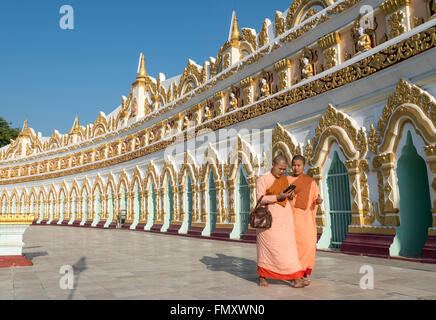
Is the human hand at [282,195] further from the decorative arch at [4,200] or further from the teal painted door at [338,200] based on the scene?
the decorative arch at [4,200]

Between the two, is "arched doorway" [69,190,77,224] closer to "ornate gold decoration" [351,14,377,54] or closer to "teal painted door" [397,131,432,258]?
"ornate gold decoration" [351,14,377,54]

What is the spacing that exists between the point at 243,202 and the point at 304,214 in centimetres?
704

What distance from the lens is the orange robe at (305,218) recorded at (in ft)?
15.3

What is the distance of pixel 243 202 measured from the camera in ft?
38.7

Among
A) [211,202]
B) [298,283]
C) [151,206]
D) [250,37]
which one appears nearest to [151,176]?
[151,206]

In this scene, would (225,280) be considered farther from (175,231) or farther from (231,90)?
(175,231)

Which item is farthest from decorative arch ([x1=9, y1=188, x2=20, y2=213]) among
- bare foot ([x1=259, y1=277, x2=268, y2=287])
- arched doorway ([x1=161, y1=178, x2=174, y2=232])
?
bare foot ([x1=259, y1=277, x2=268, y2=287])

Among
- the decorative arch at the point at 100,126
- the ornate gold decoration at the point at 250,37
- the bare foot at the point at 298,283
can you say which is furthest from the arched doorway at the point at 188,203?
the bare foot at the point at 298,283

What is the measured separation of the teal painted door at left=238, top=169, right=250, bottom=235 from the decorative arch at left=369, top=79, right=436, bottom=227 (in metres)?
4.80

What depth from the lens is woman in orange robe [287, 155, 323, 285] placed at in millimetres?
4672

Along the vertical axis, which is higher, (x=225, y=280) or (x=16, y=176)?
(x=16, y=176)

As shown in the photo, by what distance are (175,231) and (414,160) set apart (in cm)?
953
